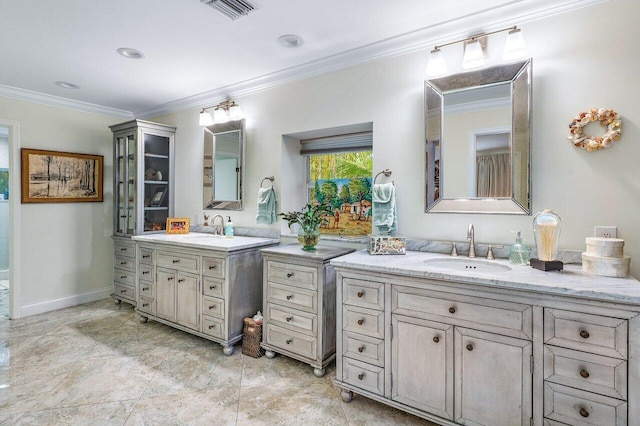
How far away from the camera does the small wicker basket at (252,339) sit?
2666 mm

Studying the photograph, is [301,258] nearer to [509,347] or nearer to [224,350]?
[224,350]

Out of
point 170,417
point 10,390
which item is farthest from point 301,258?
Result: point 10,390

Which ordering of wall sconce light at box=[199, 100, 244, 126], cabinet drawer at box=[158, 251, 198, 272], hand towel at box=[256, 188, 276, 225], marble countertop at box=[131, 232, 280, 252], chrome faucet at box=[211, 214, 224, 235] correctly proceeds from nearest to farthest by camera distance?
1. marble countertop at box=[131, 232, 280, 252]
2. cabinet drawer at box=[158, 251, 198, 272]
3. hand towel at box=[256, 188, 276, 225]
4. wall sconce light at box=[199, 100, 244, 126]
5. chrome faucet at box=[211, 214, 224, 235]

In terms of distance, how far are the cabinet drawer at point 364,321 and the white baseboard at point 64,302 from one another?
11.9ft

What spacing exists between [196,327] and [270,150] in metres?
1.75

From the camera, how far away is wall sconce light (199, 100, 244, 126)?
340cm

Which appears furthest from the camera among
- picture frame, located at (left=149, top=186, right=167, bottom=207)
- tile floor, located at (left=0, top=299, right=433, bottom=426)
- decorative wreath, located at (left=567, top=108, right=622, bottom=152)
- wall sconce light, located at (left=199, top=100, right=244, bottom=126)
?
picture frame, located at (left=149, top=186, right=167, bottom=207)

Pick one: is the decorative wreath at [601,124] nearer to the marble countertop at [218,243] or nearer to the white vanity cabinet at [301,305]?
the white vanity cabinet at [301,305]

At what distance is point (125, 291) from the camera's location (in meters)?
3.80

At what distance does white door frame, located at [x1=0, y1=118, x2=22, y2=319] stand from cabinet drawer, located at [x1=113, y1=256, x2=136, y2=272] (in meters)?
0.90

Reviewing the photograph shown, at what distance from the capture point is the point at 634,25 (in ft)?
5.93

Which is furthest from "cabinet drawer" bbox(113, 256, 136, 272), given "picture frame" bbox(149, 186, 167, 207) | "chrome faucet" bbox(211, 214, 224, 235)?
"chrome faucet" bbox(211, 214, 224, 235)

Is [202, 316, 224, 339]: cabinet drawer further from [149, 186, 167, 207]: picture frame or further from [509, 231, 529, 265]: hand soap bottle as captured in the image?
[509, 231, 529, 265]: hand soap bottle

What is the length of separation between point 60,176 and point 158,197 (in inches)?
42.6
